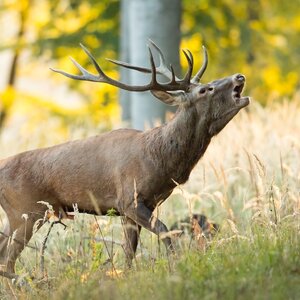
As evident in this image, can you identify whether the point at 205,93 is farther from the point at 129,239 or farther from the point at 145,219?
the point at 129,239

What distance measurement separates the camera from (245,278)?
5.84m

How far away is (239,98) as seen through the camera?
7.80m

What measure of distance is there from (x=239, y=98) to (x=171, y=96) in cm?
58

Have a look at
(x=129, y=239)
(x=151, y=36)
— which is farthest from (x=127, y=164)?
(x=151, y=36)

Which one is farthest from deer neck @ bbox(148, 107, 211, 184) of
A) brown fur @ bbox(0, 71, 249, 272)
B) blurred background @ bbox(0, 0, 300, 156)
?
blurred background @ bbox(0, 0, 300, 156)

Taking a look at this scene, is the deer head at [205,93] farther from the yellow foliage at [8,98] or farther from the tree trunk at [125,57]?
the yellow foliage at [8,98]

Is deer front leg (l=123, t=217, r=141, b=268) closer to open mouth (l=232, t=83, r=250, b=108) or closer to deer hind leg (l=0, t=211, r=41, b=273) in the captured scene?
deer hind leg (l=0, t=211, r=41, b=273)

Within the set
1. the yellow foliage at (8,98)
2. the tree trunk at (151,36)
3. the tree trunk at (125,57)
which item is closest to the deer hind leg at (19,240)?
the tree trunk at (151,36)

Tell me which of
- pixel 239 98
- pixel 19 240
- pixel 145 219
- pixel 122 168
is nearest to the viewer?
pixel 145 219

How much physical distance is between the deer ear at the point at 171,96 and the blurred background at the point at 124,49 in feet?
17.1

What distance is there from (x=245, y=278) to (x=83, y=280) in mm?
1190

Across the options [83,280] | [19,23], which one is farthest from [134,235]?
[19,23]

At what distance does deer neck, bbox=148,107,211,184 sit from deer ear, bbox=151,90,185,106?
0.28ft

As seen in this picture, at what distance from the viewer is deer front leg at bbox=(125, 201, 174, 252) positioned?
750cm
